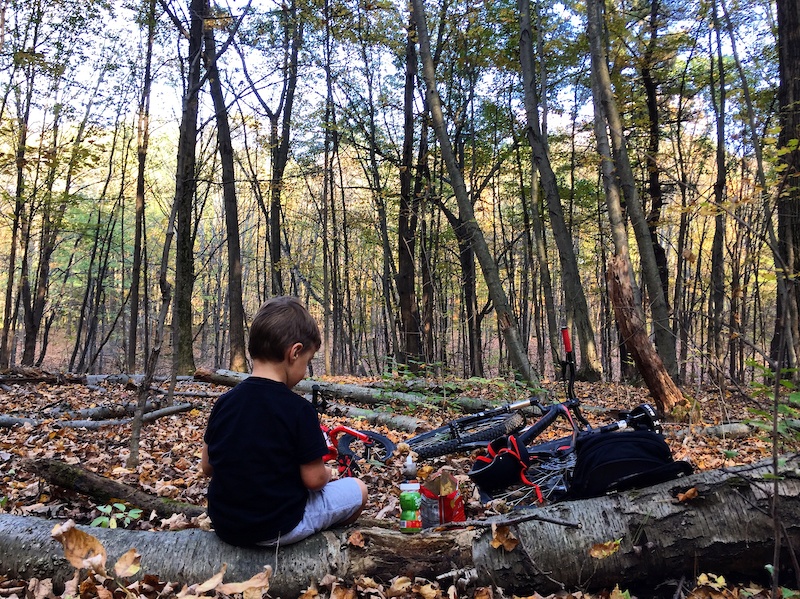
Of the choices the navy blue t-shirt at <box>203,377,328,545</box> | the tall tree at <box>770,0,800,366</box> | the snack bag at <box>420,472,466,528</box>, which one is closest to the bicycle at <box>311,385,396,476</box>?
the snack bag at <box>420,472,466,528</box>

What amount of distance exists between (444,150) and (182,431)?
5.83 meters

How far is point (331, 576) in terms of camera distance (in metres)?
2.41

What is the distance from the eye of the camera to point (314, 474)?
2.48 metres

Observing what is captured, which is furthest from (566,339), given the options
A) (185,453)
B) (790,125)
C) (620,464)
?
(790,125)

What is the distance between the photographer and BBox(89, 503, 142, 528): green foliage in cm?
298

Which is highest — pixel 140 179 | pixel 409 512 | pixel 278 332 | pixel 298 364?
pixel 140 179

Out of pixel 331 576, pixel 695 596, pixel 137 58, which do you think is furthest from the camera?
pixel 137 58

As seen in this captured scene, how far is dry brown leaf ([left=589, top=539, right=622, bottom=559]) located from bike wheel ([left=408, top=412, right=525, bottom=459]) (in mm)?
1795

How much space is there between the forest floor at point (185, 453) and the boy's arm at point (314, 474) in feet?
1.48

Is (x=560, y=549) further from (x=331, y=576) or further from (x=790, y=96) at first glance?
(x=790, y=96)

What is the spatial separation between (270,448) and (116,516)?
138 cm

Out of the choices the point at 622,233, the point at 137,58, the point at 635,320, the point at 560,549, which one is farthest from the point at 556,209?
the point at 137,58

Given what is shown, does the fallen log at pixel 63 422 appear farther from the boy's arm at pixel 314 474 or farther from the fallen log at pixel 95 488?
the boy's arm at pixel 314 474

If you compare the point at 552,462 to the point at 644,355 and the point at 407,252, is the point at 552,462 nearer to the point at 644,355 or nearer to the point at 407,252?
the point at 644,355
